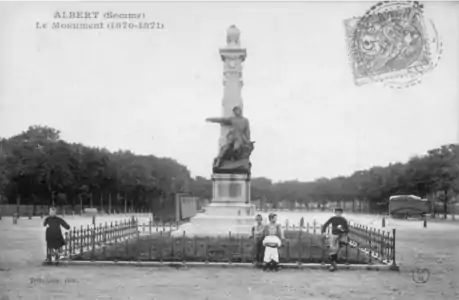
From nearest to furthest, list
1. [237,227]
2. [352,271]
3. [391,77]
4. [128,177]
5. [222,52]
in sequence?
[391,77] → [352,271] → [237,227] → [222,52] → [128,177]

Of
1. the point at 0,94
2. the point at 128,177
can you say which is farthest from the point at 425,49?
the point at 128,177

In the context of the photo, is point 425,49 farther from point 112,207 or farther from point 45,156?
point 112,207

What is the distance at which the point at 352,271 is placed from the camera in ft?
53.1

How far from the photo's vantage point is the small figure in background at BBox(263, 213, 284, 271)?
52.0 ft

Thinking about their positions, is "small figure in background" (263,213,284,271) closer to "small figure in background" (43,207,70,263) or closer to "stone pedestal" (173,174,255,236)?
"small figure in background" (43,207,70,263)

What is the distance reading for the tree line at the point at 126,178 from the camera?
27552 mm

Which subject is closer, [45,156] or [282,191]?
[45,156]

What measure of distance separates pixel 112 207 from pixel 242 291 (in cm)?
5185

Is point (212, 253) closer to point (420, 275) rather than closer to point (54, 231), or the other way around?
point (54, 231)

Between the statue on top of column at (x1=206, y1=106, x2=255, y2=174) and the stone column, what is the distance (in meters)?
1.07
